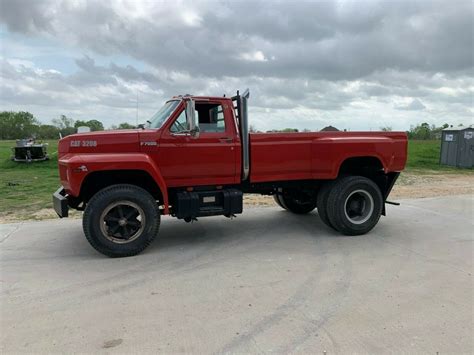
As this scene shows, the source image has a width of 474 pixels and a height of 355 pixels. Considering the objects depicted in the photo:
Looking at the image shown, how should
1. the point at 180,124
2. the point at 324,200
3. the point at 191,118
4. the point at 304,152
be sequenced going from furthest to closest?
the point at 324,200
the point at 304,152
the point at 180,124
the point at 191,118

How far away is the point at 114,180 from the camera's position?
245 inches

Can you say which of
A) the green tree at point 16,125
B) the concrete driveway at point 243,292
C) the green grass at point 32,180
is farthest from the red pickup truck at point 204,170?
the green tree at point 16,125

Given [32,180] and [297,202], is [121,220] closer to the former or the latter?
[297,202]

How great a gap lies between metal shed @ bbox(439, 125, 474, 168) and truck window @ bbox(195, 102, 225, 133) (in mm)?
16244

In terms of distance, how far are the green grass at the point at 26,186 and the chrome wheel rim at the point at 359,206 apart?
605cm

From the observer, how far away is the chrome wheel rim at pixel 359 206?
7117 mm

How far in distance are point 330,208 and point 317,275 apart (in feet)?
6.91

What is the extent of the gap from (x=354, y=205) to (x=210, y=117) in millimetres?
2811

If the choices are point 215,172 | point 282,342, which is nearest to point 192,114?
point 215,172

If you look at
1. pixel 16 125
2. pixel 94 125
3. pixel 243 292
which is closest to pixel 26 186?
pixel 94 125

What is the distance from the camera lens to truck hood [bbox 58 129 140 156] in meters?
5.97

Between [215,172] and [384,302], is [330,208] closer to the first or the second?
[215,172]

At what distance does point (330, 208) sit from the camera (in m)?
6.99

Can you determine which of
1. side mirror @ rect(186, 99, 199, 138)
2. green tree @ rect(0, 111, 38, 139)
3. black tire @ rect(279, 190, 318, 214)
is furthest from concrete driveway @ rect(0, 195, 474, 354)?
green tree @ rect(0, 111, 38, 139)
